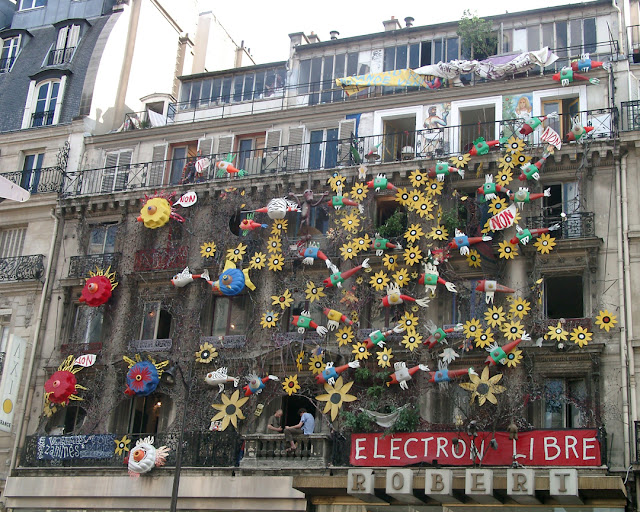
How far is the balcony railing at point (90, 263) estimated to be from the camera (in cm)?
3578

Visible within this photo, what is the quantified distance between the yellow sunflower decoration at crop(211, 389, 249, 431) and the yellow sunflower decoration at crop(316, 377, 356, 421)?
8.65 feet

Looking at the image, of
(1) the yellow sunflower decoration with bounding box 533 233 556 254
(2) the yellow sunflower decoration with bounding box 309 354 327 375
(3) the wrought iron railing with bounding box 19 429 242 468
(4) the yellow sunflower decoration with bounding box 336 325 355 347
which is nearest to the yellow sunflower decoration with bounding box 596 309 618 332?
(1) the yellow sunflower decoration with bounding box 533 233 556 254

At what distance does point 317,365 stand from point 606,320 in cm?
869

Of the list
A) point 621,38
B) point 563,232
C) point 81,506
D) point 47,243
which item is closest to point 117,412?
point 81,506

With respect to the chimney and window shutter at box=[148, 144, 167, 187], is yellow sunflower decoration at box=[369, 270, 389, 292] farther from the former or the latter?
the chimney

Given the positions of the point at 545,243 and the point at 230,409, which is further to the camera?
the point at 230,409

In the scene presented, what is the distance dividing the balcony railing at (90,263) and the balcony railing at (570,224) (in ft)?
47.4

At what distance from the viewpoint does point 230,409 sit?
104 feet

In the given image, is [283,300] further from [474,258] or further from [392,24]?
[392,24]

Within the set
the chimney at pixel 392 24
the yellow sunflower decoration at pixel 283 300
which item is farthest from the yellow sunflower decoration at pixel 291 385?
the chimney at pixel 392 24

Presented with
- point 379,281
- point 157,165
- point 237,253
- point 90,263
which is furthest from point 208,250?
point 379,281

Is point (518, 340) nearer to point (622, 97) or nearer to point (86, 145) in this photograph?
point (622, 97)

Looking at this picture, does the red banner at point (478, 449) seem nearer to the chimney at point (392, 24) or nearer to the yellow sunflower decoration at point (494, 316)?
the yellow sunflower decoration at point (494, 316)

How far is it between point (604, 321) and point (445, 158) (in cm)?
745
